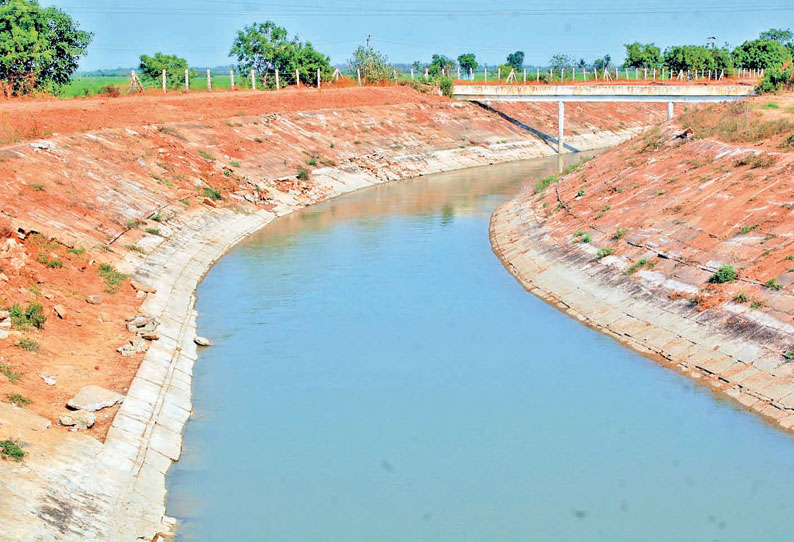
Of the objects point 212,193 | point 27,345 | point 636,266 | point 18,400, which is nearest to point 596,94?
point 212,193

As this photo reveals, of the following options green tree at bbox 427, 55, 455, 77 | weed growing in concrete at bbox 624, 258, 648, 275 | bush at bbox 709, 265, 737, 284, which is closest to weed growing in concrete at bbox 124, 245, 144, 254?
weed growing in concrete at bbox 624, 258, 648, 275

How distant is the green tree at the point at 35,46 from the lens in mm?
60219

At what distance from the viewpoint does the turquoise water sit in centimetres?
1712

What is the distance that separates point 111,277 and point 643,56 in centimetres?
10349

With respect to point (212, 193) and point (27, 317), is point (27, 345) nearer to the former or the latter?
point (27, 317)

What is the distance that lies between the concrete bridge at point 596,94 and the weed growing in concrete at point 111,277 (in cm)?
4441

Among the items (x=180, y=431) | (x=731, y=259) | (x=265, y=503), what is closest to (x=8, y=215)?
(x=180, y=431)

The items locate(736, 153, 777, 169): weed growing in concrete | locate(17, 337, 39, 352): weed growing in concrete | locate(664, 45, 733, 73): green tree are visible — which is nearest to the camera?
locate(17, 337, 39, 352): weed growing in concrete

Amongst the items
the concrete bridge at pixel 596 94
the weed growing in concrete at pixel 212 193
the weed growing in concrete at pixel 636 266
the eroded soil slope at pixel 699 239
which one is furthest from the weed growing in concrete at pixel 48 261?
the concrete bridge at pixel 596 94

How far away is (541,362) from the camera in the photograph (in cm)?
2556

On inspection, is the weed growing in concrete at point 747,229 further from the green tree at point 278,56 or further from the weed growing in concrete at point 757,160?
the green tree at point 278,56

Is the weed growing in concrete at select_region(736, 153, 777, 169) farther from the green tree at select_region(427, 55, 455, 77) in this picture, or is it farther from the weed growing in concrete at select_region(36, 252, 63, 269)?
the green tree at select_region(427, 55, 455, 77)

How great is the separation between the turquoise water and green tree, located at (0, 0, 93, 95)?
33972 mm

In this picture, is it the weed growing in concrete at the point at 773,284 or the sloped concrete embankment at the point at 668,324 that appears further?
the weed growing in concrete at the point at 773,284
